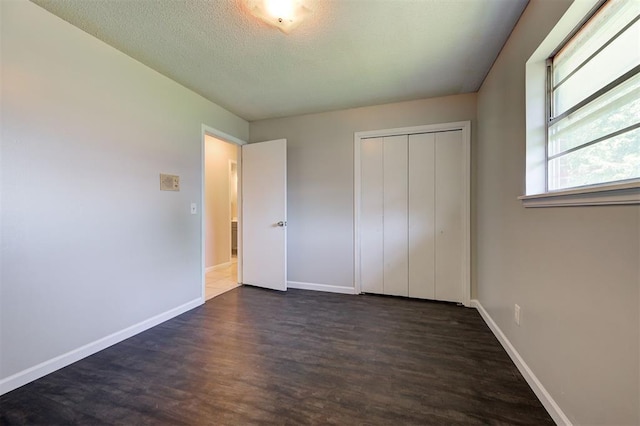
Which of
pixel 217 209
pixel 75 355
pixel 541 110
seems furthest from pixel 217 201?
pixel 541 110

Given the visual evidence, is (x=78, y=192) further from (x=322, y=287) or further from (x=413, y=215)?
(x=413, y=215)

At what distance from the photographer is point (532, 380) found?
1.52 metres

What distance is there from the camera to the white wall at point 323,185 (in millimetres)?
3305

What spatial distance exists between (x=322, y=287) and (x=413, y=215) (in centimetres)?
149

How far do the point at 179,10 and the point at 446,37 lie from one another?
73.0 inches

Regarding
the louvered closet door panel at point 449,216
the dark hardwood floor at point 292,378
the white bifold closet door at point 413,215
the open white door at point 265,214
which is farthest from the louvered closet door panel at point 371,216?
the open white door at point 265,214

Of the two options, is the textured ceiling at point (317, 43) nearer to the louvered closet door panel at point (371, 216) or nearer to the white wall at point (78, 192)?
the white wall at point (78, 192)

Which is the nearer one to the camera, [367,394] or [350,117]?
[367,394]

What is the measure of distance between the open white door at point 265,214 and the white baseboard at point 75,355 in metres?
1.17

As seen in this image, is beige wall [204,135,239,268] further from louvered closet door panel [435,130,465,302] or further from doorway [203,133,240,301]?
louvered closet door panel [435,130,465,302]

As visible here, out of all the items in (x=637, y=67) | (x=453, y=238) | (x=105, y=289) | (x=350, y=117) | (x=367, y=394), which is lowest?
(x=367, y=394)

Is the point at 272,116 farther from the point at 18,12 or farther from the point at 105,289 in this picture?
the point at 105,289

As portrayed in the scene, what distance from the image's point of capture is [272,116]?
11.8 ft

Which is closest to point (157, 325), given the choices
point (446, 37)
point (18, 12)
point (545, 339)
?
point (18, 12)
